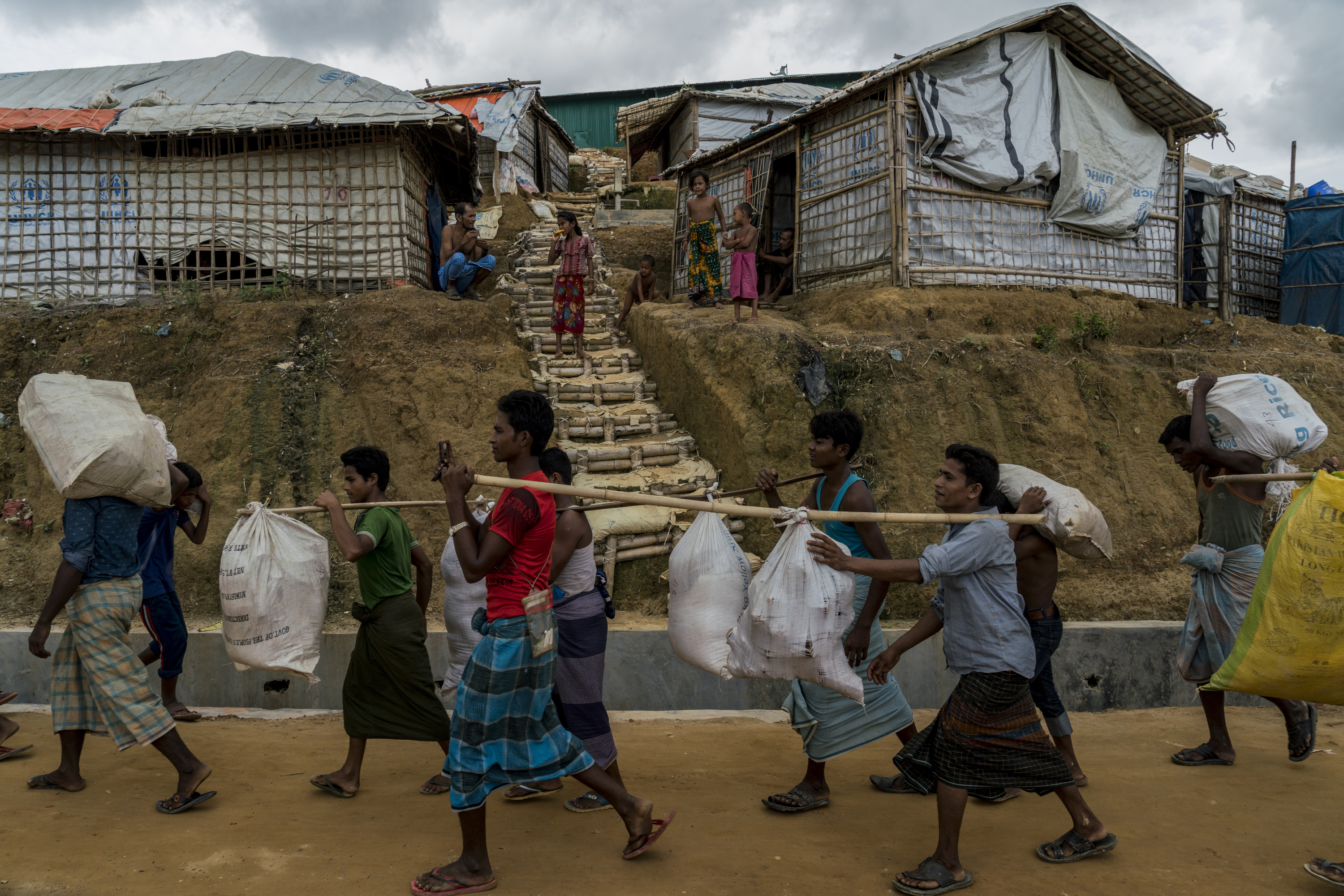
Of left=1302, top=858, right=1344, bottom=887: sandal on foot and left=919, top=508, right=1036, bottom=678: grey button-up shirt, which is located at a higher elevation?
left=919, top=508, right=1036, bottom=678: grey button-up shirt

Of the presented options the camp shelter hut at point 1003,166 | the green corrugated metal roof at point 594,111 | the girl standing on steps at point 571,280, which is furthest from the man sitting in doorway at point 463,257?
the green corrugated metal roof at point 594,111

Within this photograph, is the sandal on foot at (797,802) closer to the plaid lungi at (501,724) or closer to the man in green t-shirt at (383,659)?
the plaid lungi at (501,724)

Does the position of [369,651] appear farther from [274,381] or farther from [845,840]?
[274,381]

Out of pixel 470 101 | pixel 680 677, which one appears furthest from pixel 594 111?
pixel 680 677

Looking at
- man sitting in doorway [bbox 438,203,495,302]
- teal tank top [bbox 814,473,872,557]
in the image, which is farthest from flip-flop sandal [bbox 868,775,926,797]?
man sitting in doorway [bbox 438,203,495,302]

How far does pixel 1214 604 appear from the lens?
3.74 m

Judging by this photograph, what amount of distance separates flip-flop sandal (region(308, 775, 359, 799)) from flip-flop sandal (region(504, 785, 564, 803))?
0.66 meters

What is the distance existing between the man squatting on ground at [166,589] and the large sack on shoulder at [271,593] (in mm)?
1031

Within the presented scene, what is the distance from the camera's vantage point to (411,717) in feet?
11.1

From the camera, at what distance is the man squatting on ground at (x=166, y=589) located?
13.8ft

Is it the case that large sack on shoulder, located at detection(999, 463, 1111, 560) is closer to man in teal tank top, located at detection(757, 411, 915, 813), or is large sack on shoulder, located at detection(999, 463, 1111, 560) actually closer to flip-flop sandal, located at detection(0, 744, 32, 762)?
man in teal tank top, located at detection(757, 411, 915, 813)

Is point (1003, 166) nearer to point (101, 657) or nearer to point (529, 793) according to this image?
point (529, 793)

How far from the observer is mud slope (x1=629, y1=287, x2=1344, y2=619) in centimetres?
611

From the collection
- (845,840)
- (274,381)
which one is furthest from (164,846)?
(274,381)
